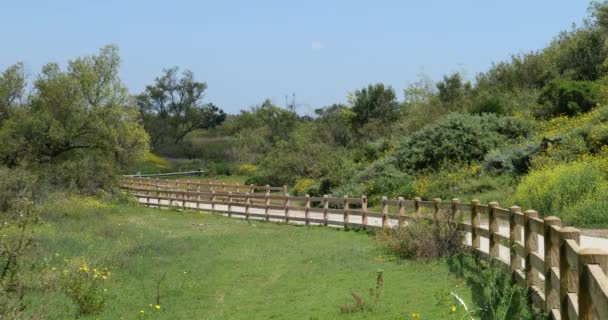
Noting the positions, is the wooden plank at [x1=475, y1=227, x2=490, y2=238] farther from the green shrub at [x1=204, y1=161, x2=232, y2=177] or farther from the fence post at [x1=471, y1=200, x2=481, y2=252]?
the green shrub at [x1=204, y1=161, x2=232, y2=177]

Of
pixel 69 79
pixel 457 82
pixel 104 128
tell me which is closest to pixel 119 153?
pixel 104 128

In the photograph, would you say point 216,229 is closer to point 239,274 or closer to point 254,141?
point 239,274

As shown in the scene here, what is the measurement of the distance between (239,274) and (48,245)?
5.93 m

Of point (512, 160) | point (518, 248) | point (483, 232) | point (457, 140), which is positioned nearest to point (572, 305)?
point (518, 248)

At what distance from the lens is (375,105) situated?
55562 mm

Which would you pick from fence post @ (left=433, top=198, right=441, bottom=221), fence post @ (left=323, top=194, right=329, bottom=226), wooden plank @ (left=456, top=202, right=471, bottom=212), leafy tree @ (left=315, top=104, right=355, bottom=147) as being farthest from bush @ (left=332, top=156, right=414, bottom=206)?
wooden plank @ (left=456, top=202, right=471, bottom=212)

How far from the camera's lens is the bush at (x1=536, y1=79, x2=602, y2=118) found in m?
34.1

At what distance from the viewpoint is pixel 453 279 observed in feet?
38.0

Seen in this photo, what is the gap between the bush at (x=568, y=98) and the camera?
112 ft

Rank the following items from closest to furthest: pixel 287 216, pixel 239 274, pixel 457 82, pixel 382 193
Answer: pixel 239 274, pixel 287 216, pixel 382 193, pixel 457 82

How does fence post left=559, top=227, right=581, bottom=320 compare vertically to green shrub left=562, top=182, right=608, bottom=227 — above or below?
below

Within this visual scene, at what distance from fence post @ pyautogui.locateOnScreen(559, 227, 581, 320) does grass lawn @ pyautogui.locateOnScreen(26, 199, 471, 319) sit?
7.50 feet

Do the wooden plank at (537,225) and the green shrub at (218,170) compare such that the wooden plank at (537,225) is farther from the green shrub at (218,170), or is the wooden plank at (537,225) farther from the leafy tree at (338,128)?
the green shrub at (218,170)

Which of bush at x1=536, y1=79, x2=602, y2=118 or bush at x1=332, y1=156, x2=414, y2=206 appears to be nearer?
bush at x1=332, y1=156, x2=414, y2=206
